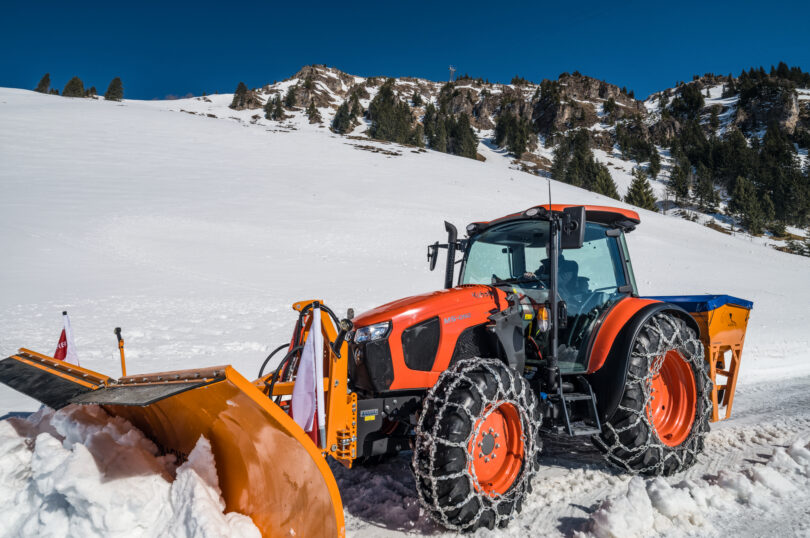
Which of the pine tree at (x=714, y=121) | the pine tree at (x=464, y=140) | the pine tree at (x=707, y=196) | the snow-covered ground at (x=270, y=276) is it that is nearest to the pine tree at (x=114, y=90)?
the snow-covered ground at (x=270, y=276)

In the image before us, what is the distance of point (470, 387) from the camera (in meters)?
Answer: 2.62

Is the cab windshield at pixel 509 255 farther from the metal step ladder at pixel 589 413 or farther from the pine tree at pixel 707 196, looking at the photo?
the pine tree at pixel 707 196

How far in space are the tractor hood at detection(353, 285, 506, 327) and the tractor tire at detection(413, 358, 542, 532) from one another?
1.27 feet

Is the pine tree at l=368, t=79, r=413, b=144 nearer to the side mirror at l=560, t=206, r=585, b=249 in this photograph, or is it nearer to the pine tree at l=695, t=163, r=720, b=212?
the pine tree at l=695, t=163, r=720, b=212

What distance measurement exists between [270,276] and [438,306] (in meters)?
10.7

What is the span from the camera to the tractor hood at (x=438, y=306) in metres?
2.88

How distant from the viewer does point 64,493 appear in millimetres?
2004

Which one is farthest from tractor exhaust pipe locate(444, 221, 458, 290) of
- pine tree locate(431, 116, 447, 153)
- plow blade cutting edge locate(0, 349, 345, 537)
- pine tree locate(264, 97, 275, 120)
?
pine tree locate(264, 97, 275, 120)

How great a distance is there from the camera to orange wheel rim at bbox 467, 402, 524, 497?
8.98ft

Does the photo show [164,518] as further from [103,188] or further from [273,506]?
[103,188]

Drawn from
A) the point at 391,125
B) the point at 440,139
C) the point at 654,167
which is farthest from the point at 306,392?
the point at 654,167

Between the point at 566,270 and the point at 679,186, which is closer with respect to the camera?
the point at 566,270

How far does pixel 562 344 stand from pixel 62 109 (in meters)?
43.2

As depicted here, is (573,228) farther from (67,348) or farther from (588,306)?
(67,348)
